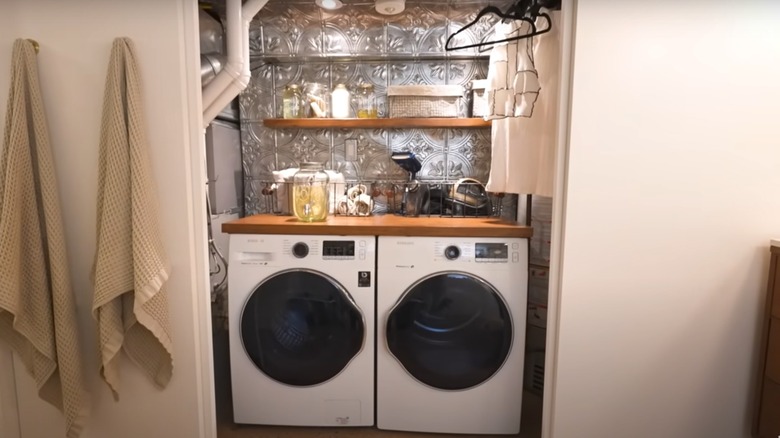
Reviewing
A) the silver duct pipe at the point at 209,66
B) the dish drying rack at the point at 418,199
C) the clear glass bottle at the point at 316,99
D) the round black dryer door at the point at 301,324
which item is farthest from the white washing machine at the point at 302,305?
the clear glass bottle at the point at 316,99

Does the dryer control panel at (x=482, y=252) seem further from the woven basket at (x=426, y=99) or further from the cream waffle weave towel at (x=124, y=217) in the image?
the cream waffle weave towel at (x=124, y=217)

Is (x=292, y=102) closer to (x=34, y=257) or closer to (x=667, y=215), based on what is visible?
(x=34, y=257)

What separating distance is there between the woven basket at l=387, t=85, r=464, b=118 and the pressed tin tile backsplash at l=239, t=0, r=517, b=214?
0.55 feet

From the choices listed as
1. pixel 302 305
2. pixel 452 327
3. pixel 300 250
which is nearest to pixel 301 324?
pixel 302 305

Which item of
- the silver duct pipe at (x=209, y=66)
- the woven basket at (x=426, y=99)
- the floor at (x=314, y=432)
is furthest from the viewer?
the woven basket at (x=426, y=99)

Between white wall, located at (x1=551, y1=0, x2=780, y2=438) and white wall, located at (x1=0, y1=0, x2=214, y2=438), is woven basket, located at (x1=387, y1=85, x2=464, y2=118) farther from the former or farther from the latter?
white wall, located at (x1=0, y1=0, x2=214, y2=438)

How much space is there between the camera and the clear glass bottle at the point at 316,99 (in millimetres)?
2072

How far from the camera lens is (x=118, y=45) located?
118 cm

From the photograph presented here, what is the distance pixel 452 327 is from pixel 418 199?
72 centimetres

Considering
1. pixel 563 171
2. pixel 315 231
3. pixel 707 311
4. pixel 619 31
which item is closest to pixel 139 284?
pixel 315 231

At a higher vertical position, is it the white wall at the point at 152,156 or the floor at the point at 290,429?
the white wall at the point at 152,156

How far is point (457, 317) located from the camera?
1619mm

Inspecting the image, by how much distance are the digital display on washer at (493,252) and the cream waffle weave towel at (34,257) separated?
1.46 meters

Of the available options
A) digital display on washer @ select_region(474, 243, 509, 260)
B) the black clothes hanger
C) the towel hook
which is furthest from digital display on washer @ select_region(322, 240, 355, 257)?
the towel hook
